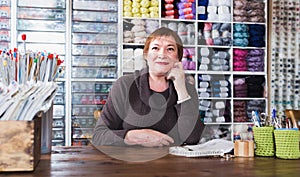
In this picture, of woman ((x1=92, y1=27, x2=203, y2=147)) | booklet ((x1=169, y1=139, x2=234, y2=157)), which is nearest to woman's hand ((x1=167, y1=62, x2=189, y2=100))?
woman ((x1=92, y1=27, x2=203, y2=147))

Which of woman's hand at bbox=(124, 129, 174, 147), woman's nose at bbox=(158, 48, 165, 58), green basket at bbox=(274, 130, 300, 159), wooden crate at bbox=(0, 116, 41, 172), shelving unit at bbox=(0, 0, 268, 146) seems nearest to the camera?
wooden crate at bbox=(0, 116, 41, 172)

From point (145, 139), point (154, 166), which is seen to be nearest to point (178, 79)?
point (145, 139)

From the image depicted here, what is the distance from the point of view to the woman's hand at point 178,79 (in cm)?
226

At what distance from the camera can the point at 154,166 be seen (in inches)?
47.7

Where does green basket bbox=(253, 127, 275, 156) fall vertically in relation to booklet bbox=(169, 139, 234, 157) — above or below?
above

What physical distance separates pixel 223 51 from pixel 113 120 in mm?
2686

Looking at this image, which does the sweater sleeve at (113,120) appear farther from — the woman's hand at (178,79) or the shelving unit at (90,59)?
the shelving unit at (90,59)

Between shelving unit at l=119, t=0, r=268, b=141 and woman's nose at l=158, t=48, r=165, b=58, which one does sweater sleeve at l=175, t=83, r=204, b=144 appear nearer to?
woman's nose at l=158, t=48, r=165, b=58

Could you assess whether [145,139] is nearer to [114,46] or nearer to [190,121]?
[190,121]

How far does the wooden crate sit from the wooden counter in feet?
0.07

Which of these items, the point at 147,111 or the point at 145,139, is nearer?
the point at 145,139

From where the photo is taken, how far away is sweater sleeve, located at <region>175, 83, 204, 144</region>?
2.06 metres

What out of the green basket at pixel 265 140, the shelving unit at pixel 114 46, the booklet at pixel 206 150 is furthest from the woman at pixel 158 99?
the shelving unit at pixel 114 46

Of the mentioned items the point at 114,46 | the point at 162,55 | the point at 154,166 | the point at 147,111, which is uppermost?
the point at 114,46
